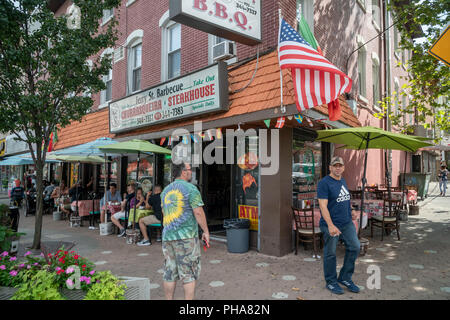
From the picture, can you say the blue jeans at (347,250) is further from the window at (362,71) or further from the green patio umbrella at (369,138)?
the window at (362,71)

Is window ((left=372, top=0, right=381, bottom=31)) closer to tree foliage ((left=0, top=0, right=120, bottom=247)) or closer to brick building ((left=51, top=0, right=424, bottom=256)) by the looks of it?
brick building ((left=51, top=0, right=424, bottom=256))

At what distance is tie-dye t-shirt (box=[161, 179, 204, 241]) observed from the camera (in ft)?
11.4

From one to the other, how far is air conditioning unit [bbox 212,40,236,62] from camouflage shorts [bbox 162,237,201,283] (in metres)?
5.35

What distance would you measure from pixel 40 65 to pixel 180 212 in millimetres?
5803

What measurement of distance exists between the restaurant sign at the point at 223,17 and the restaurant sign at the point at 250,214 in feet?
12.4

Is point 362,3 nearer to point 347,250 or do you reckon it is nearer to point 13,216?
point 347,250

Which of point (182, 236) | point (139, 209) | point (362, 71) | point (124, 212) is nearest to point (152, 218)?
point (139, 209)

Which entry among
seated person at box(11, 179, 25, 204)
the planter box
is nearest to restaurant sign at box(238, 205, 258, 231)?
the planter box

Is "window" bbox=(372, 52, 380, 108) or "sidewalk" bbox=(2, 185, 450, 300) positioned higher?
"window" bbox=(372, 52, 380, 108)

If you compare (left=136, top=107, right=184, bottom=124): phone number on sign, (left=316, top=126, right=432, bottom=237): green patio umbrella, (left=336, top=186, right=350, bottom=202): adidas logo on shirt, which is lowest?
(left=336, top=186, right=350, bottom=202): adidas logo on shirt

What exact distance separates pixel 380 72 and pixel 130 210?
40.3ft

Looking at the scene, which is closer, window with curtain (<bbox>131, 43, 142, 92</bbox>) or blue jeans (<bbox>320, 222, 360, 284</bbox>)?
blue jeans (<bbox>320, 222, 360, 284</bbox>)
